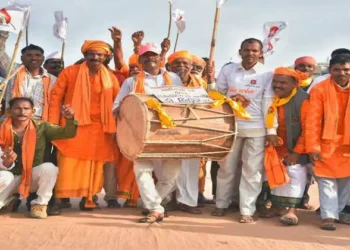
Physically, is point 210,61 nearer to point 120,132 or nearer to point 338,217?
point 120,132

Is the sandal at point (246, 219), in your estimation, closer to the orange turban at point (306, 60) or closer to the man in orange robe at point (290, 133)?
the man in orange robe at point (290, 133)

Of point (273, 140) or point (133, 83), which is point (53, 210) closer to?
point (133, 83)

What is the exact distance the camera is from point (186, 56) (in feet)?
19.5

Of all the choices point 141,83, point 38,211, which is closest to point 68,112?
point 141,83

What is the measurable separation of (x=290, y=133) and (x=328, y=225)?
103 cm

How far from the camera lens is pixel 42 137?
5508 millimetres

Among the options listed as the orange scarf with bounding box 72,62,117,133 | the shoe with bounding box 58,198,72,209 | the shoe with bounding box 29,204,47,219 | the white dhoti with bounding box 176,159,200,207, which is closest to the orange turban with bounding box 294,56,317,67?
the white dhoti with bounding box 176,159,200,207

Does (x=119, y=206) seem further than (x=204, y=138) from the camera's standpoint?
Yes

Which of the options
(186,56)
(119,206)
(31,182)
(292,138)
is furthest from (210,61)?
(31,182)

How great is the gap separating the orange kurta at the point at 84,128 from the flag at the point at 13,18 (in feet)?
2.44

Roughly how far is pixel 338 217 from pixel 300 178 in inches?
22.1

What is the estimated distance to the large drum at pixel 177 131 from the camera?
15.6 feet

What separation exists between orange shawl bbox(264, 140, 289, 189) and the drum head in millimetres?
1483

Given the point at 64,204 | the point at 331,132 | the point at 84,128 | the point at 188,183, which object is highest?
the point at 331,132
